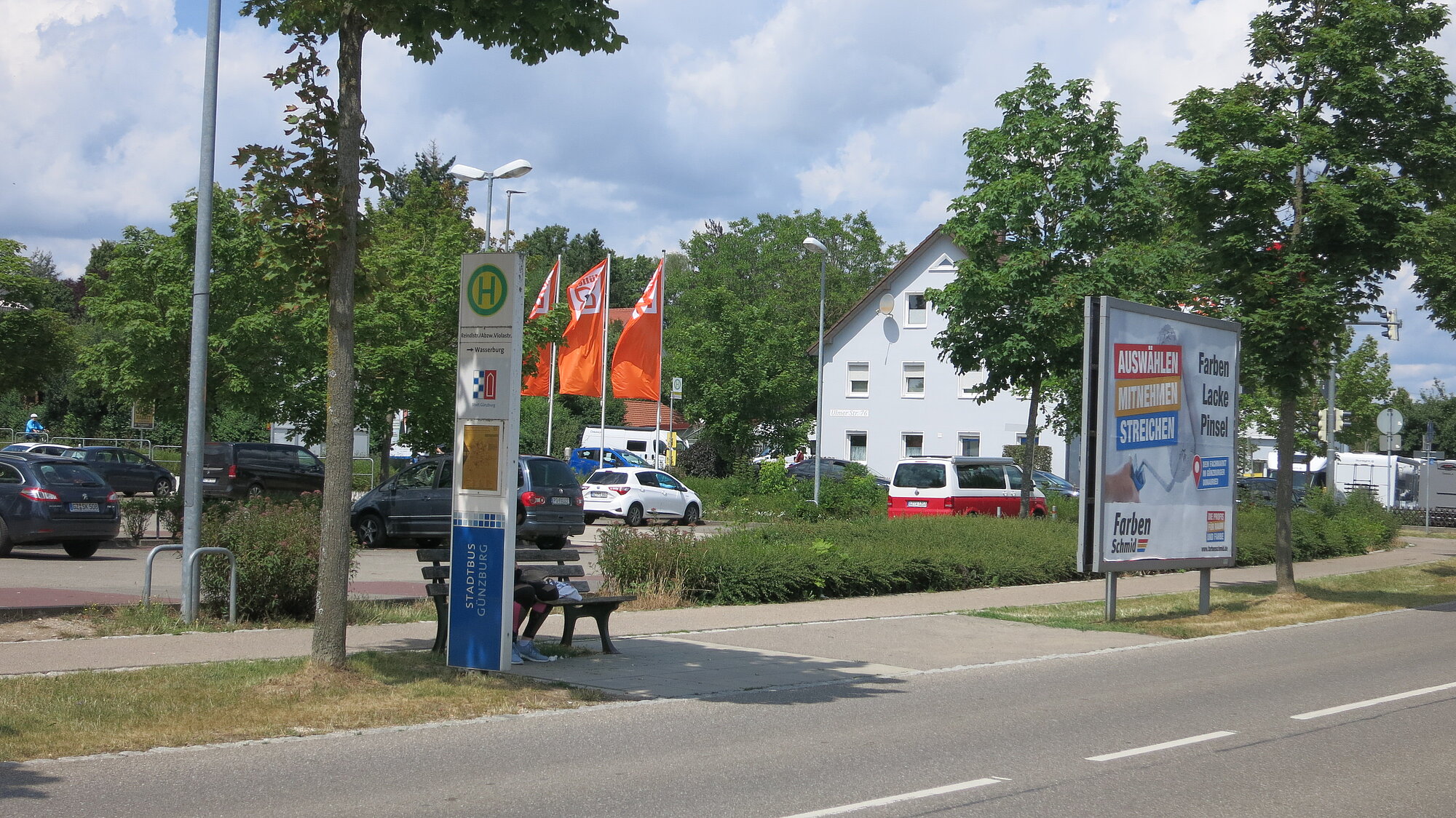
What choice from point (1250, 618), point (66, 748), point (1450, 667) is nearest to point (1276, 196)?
point (1250, 618)

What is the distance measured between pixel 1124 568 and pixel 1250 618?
238 centimetres

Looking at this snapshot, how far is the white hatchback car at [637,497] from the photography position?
32.8 meters

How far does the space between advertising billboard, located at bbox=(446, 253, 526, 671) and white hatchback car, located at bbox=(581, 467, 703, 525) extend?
22.7m

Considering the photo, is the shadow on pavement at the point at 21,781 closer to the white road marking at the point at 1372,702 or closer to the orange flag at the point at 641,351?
the white road marking at the point at 1372,702

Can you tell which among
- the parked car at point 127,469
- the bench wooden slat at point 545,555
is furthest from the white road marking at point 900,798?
the parked car at point 127,469

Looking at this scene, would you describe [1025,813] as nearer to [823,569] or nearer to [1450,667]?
[1450,667]

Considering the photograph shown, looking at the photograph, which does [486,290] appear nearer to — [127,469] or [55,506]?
[55,506]

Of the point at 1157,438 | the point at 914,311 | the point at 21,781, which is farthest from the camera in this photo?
the point at 914,311

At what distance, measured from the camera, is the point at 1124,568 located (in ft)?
48.9

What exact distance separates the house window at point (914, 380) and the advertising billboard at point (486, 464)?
144ft

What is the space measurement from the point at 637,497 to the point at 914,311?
77.2 feet

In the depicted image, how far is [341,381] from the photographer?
8.99m

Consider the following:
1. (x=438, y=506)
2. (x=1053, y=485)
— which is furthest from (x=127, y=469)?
(x=1053, y=485)

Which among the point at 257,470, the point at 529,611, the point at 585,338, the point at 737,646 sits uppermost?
the point at 585,338
